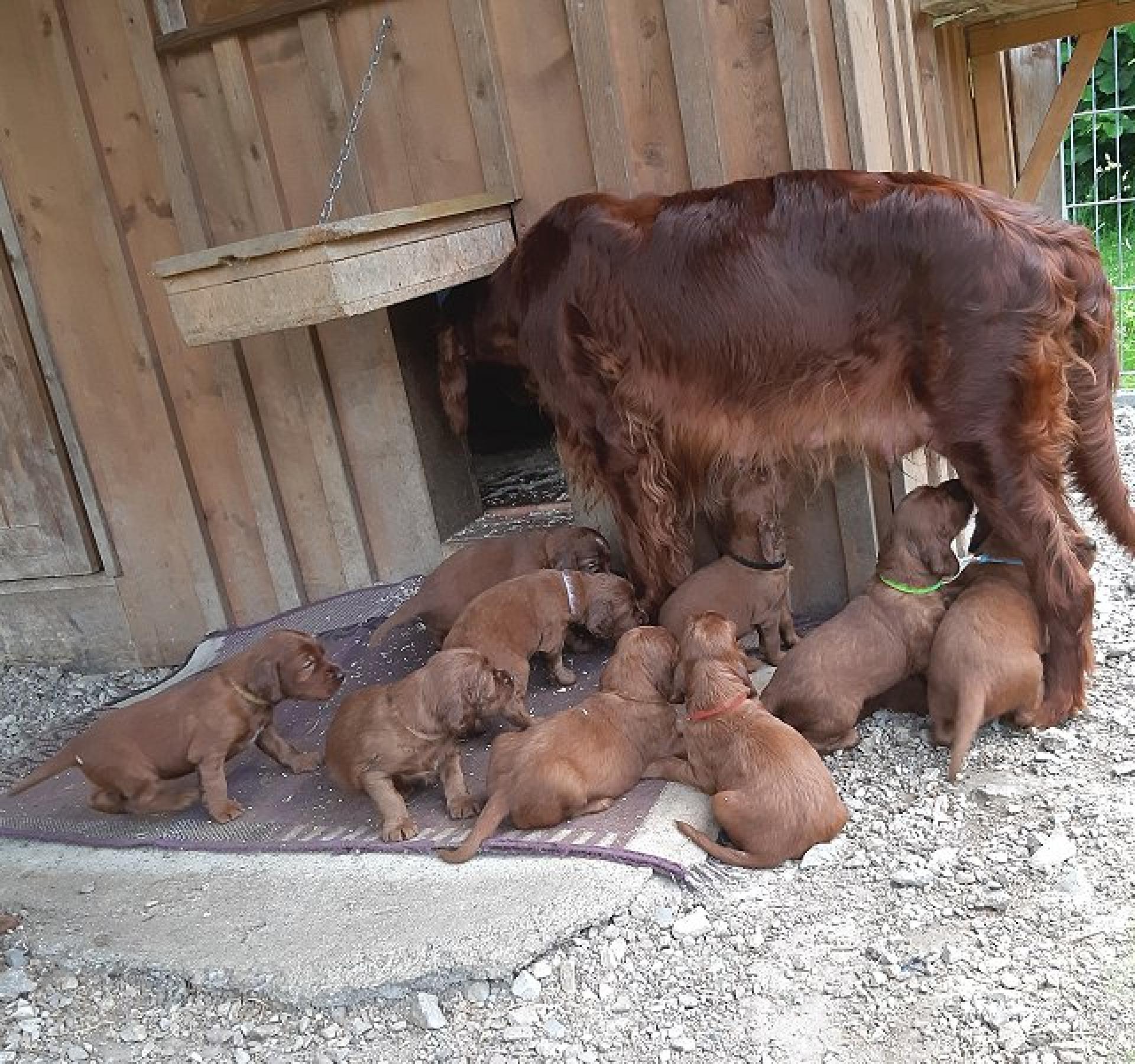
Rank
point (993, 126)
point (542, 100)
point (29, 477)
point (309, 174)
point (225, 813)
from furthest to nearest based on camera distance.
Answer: point (993, 126), point (29, 477), point (309, 174), point (542, 100), point (225, 813)

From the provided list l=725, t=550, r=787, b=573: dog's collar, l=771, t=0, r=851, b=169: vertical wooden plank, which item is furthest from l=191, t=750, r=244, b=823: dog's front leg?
l=771, t=0, r=851, b=169: vertical wooden plank

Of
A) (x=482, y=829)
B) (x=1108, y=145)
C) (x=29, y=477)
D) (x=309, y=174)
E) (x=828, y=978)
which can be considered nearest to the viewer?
(x=828, y=978)

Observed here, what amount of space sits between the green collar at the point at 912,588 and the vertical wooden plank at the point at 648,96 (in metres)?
1.51

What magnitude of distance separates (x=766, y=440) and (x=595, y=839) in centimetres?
141

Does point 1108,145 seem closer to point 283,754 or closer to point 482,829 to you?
point 283,754

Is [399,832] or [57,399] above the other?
[57,399]

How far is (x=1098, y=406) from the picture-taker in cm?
358

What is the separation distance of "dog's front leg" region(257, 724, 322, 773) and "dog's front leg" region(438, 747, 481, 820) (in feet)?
1.97

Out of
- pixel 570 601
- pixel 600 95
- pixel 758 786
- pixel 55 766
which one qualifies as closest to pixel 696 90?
pixel 600 95

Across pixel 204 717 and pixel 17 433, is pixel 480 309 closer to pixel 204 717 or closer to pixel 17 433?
pixel 204 717

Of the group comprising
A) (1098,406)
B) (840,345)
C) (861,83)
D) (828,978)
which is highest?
(861,83)

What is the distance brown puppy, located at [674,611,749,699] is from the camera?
3270mm

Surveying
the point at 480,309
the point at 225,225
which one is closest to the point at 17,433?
the point at 225,225

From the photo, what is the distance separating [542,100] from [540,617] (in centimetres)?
178
